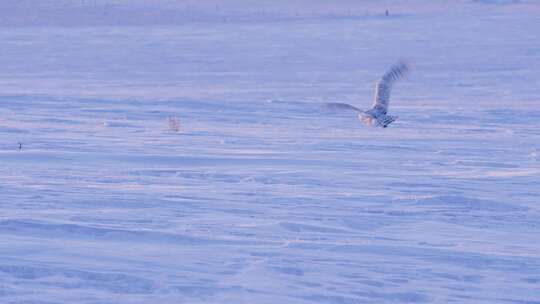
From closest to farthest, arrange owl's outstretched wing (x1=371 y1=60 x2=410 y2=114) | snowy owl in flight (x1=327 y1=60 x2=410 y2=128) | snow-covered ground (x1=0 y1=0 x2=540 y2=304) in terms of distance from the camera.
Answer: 1. snow-covered ground (x1=0 y1=0 x2=540 y2=304)
2. snowy owl in flight (x1=327 y1=60 x2=410 y2=128)
3. owl's outstretched wing (x1=371 y1=60 x2=410 y2=114)

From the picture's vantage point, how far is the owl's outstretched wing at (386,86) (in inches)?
358

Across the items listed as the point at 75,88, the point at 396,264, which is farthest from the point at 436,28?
the point at 396,264

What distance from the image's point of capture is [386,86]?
9.39 metres

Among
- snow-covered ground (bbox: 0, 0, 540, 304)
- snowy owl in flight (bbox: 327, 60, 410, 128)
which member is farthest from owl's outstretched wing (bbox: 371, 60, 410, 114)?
snow-covered ground (bbox: 0, 0, 540, 304)

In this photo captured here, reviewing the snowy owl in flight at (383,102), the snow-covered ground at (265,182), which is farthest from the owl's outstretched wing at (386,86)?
the snow-covered ground at (265,182)

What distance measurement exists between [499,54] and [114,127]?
1245cm

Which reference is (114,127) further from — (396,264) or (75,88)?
(396,264)

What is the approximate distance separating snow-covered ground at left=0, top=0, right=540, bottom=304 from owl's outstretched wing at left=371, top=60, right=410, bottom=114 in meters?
0.52

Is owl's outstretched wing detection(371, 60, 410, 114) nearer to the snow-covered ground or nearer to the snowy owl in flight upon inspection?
the snowy owl in flight

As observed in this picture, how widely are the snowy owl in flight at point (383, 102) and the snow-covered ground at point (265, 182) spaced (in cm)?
43

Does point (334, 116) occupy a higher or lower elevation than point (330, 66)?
lower

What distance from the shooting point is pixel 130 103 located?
16094 millimetres

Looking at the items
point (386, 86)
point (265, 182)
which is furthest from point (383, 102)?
point (265, 182)

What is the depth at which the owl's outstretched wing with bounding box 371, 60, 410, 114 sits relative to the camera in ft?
29.8
